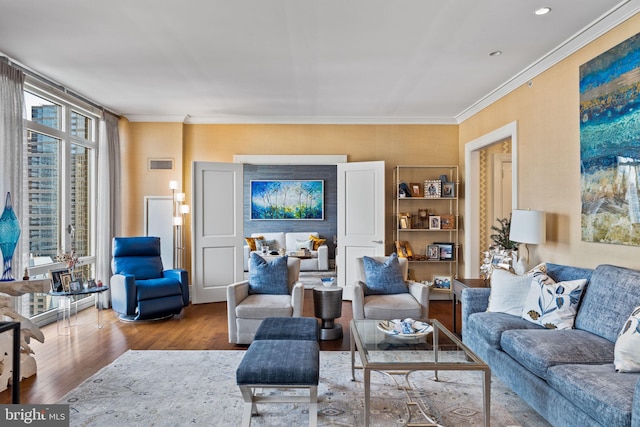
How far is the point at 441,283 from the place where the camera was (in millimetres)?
6074

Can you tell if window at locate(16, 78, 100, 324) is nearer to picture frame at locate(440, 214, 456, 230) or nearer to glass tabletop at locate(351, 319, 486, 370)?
glass tabletop at locate(351, 319, 486, 370)

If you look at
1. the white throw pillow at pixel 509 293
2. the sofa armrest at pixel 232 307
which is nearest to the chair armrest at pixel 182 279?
the sofa armrest at pixel 232 307

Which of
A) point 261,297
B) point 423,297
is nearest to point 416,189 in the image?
point 423,297

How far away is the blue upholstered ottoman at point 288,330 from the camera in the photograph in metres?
2.91

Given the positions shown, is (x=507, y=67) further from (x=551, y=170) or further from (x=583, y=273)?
(x=583, y=273)

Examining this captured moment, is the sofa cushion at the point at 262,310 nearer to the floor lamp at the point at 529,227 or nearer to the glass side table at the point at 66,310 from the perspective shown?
the glass side table at the point at 66,310

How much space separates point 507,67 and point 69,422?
472 cm

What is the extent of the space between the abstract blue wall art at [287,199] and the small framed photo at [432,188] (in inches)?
155

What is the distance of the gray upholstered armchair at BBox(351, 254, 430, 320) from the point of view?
3918 mm

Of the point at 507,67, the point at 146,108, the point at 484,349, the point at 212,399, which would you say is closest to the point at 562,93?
the point at 507,67

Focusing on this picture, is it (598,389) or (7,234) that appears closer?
(598,389)

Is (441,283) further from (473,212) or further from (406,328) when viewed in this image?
(406,328)

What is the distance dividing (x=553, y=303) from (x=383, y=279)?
1.75 metres

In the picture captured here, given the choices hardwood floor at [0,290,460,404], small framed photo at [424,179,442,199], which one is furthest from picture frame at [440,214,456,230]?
hardwood floor at [0,290,460,404]
